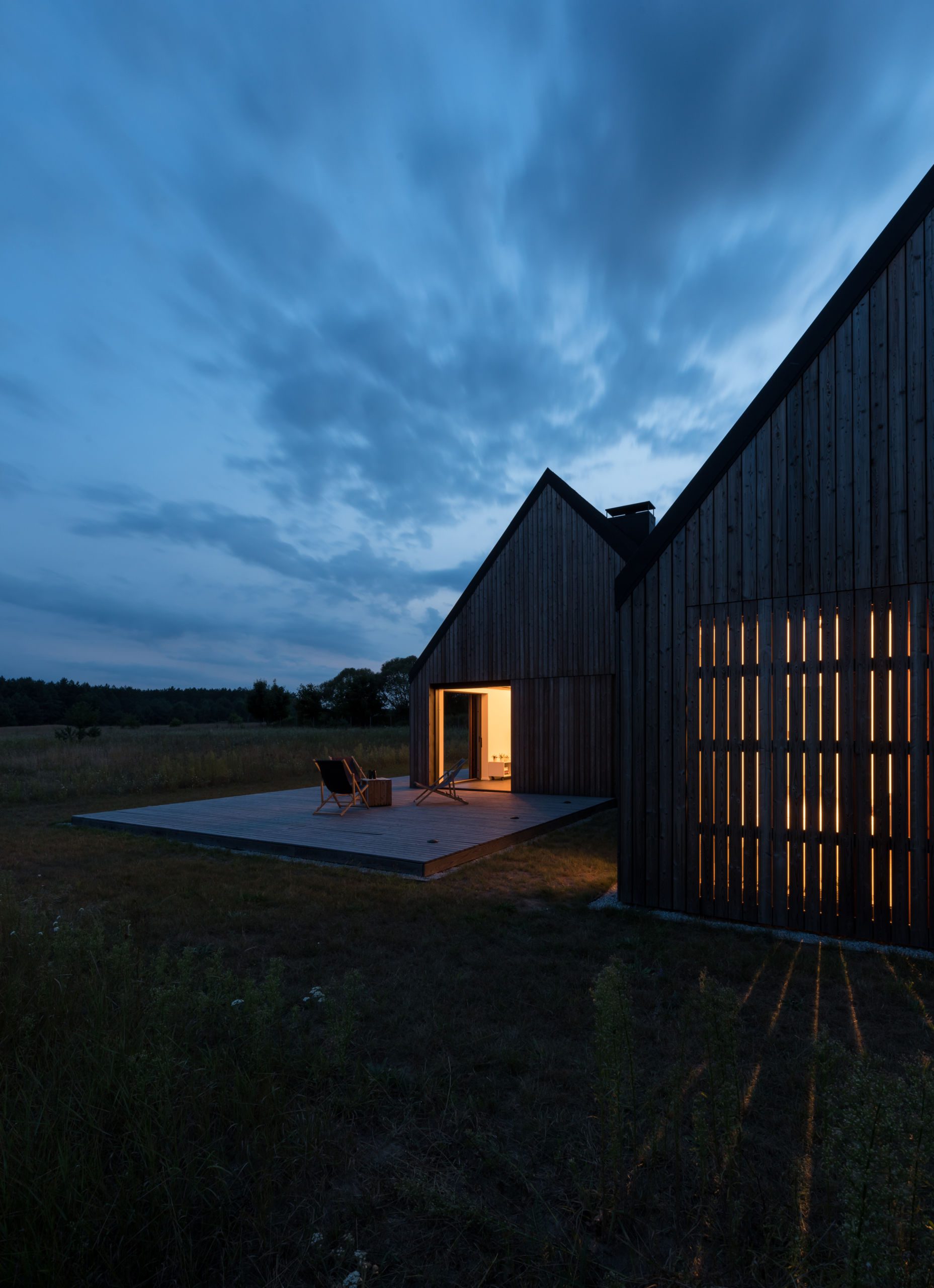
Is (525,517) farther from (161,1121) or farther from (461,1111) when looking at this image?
(161,1121)

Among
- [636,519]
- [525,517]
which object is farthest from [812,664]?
[636,519]

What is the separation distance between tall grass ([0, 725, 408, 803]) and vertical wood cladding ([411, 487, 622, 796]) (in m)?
4.37

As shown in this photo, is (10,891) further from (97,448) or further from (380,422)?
(97,448)

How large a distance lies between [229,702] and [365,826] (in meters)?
62.8

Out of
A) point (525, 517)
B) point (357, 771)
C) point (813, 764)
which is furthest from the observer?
point (525, 517)

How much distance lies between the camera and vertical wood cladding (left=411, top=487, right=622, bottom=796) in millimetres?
11109

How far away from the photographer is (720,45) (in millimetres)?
6625

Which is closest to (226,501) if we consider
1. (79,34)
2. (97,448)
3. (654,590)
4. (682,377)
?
(97,448)

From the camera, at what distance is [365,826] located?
7977 millimetres

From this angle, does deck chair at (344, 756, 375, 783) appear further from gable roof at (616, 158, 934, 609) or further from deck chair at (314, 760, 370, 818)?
gable roof at (616, 158, 934, 609)

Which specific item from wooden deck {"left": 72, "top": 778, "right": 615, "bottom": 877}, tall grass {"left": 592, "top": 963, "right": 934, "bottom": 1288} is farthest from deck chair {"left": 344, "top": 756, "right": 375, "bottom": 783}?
tall grass {"left": 592, "top": 963, "right": 934, "bottom": 1288}

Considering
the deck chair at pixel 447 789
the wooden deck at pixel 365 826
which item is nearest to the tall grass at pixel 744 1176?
the wooden deck at pixel 365 826

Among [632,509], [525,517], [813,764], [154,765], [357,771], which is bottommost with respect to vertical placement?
[154,765]

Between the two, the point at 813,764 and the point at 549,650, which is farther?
the point at 549,650
